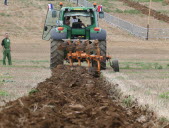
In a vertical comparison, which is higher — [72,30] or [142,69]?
[72,30]

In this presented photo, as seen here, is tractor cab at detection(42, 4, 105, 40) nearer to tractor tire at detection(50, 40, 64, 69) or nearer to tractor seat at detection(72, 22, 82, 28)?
tractor seat at detection(72, 22, 82, 28)

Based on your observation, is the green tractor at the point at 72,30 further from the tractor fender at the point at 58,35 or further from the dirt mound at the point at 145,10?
the dirt mound at the point at 145,10

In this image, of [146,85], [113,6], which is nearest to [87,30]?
[146,85]

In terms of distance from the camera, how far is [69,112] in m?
7.52

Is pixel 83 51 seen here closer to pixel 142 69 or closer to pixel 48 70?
pixel 48 70

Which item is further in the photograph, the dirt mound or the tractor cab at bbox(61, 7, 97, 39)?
the dirt mound

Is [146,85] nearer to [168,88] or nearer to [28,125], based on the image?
[168,88]

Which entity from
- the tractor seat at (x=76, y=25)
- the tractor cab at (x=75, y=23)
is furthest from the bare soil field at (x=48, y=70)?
the tractor seat at (x=76, y=25)

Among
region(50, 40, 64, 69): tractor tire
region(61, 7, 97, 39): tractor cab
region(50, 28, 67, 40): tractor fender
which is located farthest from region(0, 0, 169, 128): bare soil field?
region(61, 7, 97, 39): tractor cab

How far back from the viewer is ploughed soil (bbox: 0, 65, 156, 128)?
21.5ft

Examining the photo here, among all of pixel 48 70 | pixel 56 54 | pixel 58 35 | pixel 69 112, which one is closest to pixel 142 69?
pixel 56 54

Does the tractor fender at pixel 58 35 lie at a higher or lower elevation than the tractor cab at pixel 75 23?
lower

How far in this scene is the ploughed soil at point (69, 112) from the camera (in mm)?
6539

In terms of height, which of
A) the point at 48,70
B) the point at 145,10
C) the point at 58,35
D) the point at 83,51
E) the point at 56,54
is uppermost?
the point at 58,35
